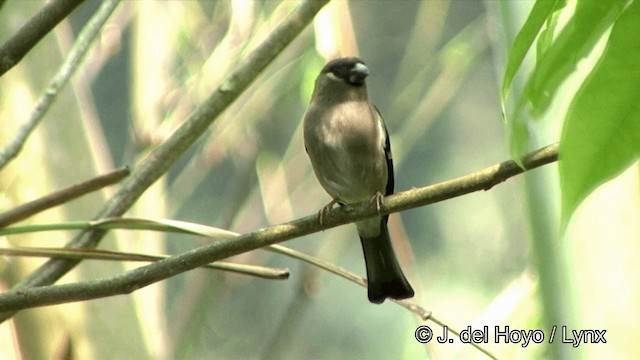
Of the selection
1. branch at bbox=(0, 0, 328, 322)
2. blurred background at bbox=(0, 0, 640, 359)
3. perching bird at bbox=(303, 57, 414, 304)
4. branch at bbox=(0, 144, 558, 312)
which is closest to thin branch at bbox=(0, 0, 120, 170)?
branch at bbox=(0, 0, 328, 322)

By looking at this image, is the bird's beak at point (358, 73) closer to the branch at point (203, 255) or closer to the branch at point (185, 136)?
the branch at point (185, 136)

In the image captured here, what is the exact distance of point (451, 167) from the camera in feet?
10.9

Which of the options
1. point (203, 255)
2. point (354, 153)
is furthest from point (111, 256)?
point (354, 153)

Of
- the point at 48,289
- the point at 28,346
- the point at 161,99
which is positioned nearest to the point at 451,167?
the point at 161,99

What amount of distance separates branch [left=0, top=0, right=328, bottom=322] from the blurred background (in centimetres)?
29

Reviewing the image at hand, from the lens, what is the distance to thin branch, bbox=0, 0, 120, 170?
1.36 m

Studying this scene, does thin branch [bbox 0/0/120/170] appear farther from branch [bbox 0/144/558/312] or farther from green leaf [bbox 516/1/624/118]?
green leaf [bbox 516/1/624/118]

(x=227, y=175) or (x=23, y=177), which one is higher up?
(x=227, y=175)

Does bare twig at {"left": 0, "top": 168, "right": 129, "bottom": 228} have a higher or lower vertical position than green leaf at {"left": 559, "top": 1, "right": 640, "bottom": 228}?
higher

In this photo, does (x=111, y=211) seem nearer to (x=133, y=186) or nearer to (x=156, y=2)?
(x=133, y=186)

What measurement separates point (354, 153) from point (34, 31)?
1360 millimetres

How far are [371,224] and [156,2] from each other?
1.04 meters

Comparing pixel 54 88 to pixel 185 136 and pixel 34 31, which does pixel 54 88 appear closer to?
pixel 185 136

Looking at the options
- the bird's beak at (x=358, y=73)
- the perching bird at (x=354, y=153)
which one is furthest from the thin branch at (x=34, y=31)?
the bird's beak at (x=358, y=73)
